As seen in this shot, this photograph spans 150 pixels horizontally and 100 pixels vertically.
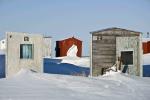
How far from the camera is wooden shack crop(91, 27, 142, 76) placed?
664 inches

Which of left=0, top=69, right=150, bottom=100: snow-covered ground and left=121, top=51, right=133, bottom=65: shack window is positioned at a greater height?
left=121, top=51, right=133, bottom=65: shack window

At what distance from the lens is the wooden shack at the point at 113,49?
664 inches

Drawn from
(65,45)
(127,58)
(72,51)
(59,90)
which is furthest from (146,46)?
(59,90)

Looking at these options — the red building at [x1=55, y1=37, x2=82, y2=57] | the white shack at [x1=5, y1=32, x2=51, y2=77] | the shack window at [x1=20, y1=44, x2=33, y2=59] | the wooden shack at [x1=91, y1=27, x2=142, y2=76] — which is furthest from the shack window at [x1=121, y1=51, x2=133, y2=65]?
the red building at [x1=55, y1=37, x2=82, y2=57]

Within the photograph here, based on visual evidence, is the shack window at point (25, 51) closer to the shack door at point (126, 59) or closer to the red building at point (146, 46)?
the shack door at point (126, 59)

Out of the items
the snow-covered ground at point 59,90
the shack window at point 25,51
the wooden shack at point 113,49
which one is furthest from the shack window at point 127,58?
the snow-covered ground at point 59,90

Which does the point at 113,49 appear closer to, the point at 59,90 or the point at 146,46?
the point at 59,90

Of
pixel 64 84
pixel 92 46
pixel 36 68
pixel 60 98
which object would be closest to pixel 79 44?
pixel 92 46

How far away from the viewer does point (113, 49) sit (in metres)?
17.0

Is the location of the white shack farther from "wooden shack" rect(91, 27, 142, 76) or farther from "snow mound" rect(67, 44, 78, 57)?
"snow mound" rect(67, 44, 78, 57)

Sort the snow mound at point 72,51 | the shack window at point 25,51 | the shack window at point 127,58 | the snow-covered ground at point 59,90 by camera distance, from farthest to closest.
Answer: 1. the snow mound at point 72,51
2. the shack window at point 127,58
3. the shack window at point 25,51
4. the snow-covered ground at point 59,90

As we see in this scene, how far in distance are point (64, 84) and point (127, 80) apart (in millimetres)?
3250

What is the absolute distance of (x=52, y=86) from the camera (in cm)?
994

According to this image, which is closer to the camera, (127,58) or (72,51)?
(127,58)
